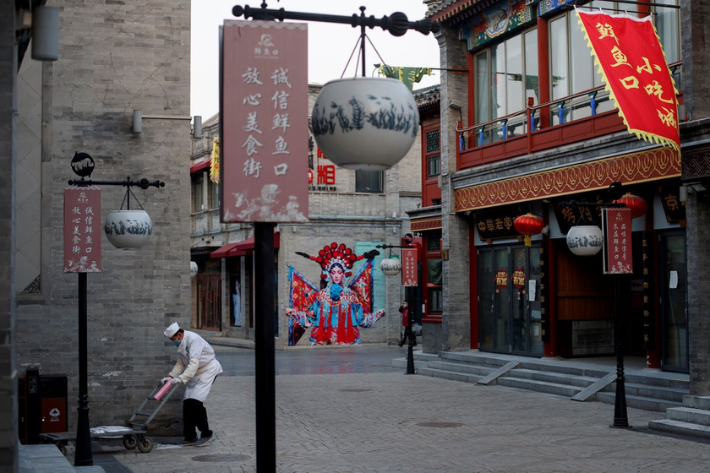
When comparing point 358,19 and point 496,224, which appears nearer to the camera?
point 358,19

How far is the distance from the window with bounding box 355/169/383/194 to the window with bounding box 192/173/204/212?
933cm

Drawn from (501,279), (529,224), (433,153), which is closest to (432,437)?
(529,224)

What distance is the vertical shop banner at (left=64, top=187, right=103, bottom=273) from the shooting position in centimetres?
1152

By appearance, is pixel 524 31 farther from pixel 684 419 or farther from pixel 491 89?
pixel 684 419

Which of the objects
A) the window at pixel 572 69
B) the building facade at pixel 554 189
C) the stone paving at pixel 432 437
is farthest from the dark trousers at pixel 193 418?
the window at pixel 572 69

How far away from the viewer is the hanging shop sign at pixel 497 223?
21609 millimetres

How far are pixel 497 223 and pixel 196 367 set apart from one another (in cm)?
1119

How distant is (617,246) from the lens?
47.2 ft

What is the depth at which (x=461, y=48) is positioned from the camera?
23469mm

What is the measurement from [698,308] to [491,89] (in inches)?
381

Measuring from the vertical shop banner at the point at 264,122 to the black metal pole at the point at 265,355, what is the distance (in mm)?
187

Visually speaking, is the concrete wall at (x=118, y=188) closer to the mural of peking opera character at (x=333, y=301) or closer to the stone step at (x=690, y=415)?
the stone step at (x=690, y=415)

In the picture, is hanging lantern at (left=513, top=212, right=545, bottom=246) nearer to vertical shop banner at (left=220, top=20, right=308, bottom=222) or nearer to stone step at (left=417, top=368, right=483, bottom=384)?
stone step at (left=417, top=368, right=483, bottom=384)

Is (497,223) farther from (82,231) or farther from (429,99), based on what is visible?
(82,231)
